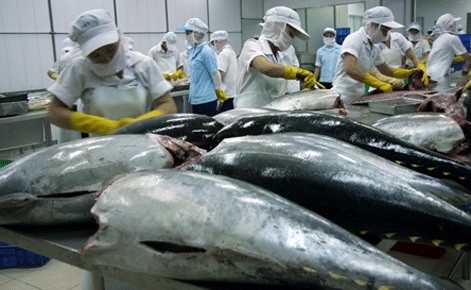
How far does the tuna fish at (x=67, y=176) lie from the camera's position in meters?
1.15

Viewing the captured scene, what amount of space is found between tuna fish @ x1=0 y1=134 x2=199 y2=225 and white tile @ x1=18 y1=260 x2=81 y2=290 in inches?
86.0

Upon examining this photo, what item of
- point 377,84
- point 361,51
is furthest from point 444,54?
point 377,84

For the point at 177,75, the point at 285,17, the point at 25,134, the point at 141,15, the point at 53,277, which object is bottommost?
the point at 53,277

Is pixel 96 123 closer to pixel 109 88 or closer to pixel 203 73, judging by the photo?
pixel 109 88

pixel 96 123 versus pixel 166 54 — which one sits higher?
pixel 166 54

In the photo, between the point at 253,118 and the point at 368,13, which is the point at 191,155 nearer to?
the point at 253,118

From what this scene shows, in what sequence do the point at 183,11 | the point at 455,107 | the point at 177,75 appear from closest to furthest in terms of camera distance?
the point at 455,107 < the point at 177,75 < the point at 183,11

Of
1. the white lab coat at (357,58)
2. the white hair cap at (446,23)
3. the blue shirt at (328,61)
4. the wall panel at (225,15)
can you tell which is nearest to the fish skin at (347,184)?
the white lab coat at (357,58)

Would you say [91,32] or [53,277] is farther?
[53,277]

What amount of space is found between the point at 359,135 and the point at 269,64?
6.41ft

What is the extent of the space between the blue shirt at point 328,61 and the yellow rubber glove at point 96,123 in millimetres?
7582

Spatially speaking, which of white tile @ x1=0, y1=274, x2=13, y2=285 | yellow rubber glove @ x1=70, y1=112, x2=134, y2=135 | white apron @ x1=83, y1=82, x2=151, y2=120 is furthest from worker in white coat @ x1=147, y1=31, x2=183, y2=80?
yellow rubber glove @ x1=70, y1=112, x2=134, y2=135

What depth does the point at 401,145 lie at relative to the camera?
130cm

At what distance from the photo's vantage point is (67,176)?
1172mm
